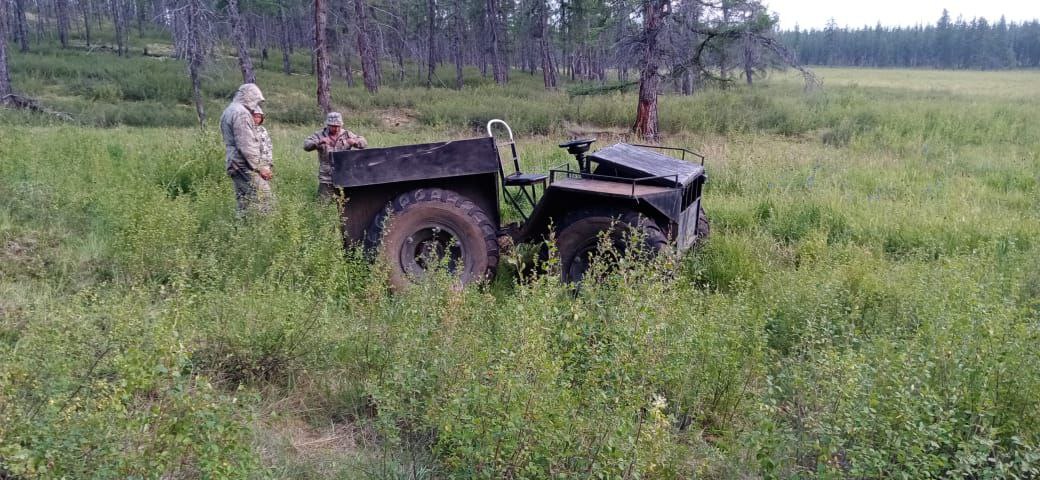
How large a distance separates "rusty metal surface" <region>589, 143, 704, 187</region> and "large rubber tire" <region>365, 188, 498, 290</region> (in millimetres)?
1176

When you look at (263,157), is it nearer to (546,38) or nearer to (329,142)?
(329,142)

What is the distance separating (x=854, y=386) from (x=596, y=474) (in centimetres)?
138

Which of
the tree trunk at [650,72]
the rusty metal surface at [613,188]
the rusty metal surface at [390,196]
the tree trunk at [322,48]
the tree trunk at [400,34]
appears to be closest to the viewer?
the rusty metal surface at [613,188]

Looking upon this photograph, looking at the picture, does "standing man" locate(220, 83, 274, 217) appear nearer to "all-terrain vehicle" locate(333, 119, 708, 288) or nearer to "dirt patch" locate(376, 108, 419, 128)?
"all-terrain vehicle" locate(333, 119, 708, 288)

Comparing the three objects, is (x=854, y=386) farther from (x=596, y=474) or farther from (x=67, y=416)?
(x=67, y=416)

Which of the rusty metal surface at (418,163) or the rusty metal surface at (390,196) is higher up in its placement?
the rusty metal surface at (418,163)

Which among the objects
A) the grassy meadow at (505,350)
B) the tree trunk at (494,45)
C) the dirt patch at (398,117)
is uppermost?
the tree trunk at (494,45)

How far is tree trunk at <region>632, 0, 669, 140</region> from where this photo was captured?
1664 centimetres

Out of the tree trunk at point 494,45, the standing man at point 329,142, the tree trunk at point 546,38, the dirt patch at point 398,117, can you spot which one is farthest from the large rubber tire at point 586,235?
the tree trunk at point 494,45

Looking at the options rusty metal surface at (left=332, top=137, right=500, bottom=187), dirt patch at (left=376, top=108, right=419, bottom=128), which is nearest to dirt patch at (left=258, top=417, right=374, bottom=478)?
rusty metal surface at (left=332, top=137, right=500, bottom=187)

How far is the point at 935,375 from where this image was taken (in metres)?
3.96

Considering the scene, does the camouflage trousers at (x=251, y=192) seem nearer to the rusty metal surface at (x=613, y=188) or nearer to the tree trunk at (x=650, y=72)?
the rusty metal surface at (x=613, y=188)

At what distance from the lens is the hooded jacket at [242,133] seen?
7363mm

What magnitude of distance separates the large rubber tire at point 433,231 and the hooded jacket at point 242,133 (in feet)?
6.45
